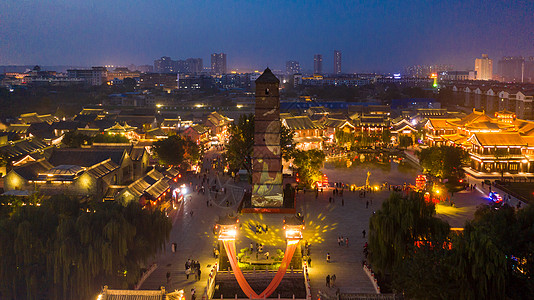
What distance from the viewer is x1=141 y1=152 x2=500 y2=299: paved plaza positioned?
15.6 meters

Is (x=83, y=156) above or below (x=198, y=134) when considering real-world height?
below

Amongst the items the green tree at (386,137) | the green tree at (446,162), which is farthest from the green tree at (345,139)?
the green tree at (446,162)

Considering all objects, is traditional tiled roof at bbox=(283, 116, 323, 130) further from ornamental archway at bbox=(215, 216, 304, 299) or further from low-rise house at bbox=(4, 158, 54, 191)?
ornamental archway at bbox=(215, 216, 304, 299)

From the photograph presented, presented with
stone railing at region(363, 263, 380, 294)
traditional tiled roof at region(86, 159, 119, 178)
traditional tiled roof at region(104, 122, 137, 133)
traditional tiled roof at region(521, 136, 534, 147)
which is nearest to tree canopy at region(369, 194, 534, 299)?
stone railing at region(363, 263, 380, 294)

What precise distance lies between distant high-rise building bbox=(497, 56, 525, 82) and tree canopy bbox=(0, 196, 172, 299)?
146 m

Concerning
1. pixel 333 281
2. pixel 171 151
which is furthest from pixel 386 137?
pixel 333 281

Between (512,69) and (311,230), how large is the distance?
144492mm

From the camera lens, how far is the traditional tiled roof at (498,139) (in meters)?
33.0

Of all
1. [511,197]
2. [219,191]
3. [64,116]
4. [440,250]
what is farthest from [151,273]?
[64,116]

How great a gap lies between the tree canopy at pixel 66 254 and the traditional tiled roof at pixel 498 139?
27236 millimetres

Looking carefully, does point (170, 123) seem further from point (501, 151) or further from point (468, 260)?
point (468, 260)

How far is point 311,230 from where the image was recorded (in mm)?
20375

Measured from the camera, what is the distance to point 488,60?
16100cm

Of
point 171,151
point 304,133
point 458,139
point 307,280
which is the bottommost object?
point 307,280
